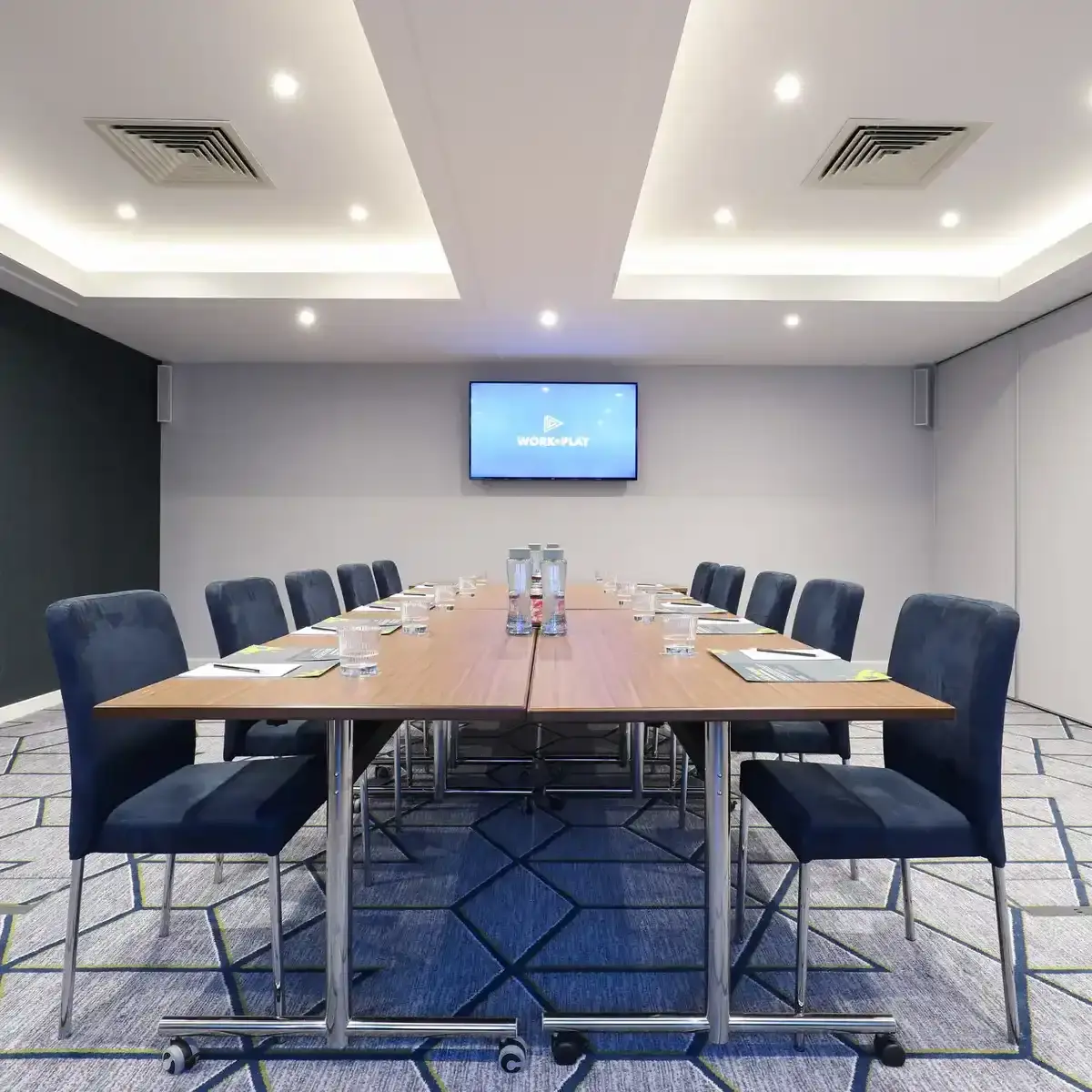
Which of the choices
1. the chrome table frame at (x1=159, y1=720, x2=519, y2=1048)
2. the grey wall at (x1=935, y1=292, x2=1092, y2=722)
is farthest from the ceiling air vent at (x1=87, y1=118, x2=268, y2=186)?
the grey wall at (x1=935, y1=292, x2=1092, y2=722)

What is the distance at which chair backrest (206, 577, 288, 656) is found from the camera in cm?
243

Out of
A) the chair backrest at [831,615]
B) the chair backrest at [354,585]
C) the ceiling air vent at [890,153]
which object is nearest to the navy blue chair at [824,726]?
the chair backrest at [831,615]

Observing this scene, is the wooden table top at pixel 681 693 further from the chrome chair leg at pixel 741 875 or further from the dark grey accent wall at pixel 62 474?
the dark grey accent wall at pixel 62 474

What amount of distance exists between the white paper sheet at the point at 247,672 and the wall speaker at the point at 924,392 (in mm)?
6458

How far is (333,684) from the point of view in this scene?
154 centimetres

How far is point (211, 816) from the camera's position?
5.16 feet

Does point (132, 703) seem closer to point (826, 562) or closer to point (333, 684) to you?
point (333, 684)

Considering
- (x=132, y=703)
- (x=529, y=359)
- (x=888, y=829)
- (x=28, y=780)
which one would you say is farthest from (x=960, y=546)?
(x=28, y=780)

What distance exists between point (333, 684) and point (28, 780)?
2918 mm

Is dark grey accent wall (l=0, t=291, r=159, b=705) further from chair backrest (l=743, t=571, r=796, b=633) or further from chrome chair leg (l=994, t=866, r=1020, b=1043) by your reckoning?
chrome chair leg (l=994, t=866, r=1020, b=1043)

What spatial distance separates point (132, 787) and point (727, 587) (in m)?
3.21

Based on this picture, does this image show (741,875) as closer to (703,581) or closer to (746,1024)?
(746,1024)

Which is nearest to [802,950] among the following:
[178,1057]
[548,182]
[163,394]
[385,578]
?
[178,1057]

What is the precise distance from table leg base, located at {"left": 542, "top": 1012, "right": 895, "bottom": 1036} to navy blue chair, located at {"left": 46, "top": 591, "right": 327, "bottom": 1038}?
71 centimetres
